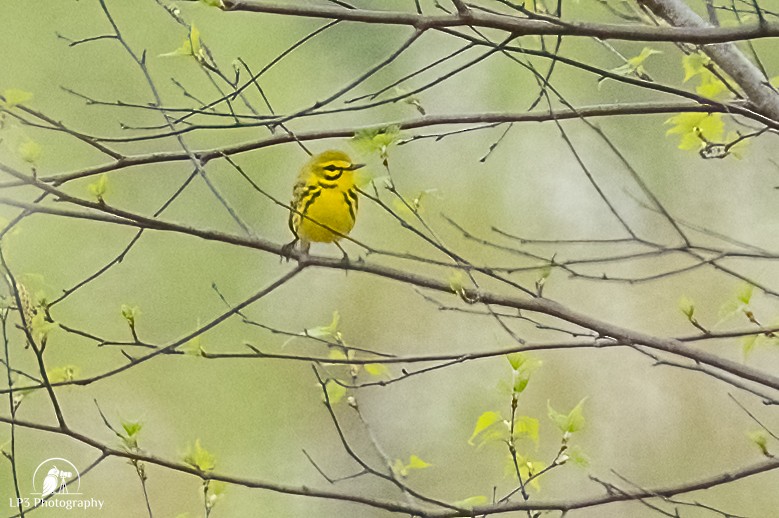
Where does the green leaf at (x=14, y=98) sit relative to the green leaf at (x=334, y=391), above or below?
above

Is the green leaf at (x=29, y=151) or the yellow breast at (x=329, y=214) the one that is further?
the yellow breast at (x=329, y=214)

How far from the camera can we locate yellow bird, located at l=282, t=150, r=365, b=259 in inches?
43.9

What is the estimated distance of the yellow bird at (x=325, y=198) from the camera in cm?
112

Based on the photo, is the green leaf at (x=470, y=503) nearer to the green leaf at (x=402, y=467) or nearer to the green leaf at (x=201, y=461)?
the green leaf at (x=402, y=467)

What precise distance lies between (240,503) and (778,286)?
2.86 feet

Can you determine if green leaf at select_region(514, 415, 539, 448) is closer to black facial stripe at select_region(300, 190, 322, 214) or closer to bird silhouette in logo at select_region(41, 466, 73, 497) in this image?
black facial stripe at select_region(300, 190, 322, 214)

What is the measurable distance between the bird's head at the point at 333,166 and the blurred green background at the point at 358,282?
4 centimetres

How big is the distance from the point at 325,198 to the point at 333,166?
5cm

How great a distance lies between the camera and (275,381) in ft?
3.84

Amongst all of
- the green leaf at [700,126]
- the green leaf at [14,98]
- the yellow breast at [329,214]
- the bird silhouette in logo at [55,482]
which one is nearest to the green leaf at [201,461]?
the bird silhouette in logo at [55,482]

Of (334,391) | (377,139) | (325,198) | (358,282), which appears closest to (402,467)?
(334,391)

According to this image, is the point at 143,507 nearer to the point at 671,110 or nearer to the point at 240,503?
the point at 240,503

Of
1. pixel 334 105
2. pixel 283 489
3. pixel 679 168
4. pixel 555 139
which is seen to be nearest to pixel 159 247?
pixel 334 105

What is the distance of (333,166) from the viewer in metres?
1.12
